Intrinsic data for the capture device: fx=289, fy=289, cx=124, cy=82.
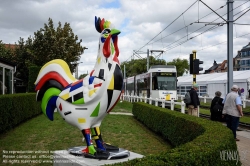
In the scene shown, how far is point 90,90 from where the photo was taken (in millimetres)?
5766

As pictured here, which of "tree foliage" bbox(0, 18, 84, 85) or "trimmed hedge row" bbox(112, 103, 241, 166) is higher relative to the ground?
"tree foliage" bbox(0, 18, 84, 85)

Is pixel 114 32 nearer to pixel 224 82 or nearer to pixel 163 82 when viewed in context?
pixel 163 82

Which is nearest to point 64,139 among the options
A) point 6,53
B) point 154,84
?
point 154,84

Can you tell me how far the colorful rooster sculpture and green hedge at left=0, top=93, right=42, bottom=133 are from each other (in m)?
4.71

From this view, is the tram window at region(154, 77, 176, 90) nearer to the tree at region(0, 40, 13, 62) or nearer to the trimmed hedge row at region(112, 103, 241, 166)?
the trimmed hedge row at region(112, 103, 241, 166)

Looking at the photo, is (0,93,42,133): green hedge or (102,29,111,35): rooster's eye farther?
(0,93,42,133): green hedge

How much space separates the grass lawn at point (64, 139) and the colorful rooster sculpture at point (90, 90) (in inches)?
84.9

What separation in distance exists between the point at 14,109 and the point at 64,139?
10.8 ft

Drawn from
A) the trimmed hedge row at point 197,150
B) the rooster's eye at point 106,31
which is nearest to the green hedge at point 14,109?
the rooster's eye at point 106,31

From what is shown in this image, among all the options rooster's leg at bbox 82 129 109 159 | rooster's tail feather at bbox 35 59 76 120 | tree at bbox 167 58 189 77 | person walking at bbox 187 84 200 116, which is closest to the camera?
rooster's leg at bbox 82 129 109 159

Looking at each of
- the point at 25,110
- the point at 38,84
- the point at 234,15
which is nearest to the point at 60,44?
the point at 25,110

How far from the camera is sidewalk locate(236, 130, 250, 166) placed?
23.9 feet

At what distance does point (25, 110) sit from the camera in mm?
13859

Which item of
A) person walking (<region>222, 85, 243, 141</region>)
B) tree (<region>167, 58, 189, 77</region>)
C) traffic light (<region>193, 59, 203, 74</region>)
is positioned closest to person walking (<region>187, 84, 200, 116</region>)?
traffic light (<region>193, 59, 203, 74</region>)
